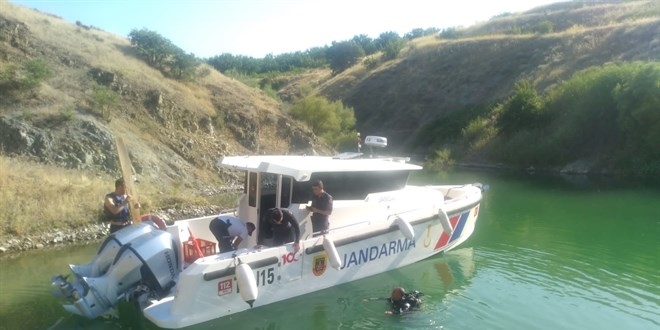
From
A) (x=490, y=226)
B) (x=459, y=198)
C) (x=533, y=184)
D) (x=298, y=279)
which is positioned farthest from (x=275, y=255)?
(x=533, y=184)

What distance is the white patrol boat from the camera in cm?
785

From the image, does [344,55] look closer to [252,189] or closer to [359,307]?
[252,189]

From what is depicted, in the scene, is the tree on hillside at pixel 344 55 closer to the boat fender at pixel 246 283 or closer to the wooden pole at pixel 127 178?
the wooden pole at pixel 127 178

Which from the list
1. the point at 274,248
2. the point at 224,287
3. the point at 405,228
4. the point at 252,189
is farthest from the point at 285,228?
the point at 405,228

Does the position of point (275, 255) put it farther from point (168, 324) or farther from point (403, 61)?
point (403, 61)

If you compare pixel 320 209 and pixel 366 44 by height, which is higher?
pixel 366 44

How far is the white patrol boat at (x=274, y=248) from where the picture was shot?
785 cm

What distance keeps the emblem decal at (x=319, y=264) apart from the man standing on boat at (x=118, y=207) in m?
3.23

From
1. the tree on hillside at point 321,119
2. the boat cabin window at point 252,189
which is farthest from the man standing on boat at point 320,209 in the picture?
the tree on hillside at point 321,119

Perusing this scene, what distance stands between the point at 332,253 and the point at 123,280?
3.12 m

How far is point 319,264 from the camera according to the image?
9391mm

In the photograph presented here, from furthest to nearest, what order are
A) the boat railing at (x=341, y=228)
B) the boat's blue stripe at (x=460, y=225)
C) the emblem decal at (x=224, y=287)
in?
the boat's blue stripe at (x=460, y=225) < the boat railing at (x=341, y=228) < the emblem decal at (x=224, y=287)

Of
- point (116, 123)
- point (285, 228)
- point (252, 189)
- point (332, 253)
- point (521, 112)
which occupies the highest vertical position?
point (521, 112)

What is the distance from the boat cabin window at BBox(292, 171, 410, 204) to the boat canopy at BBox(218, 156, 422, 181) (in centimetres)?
11
